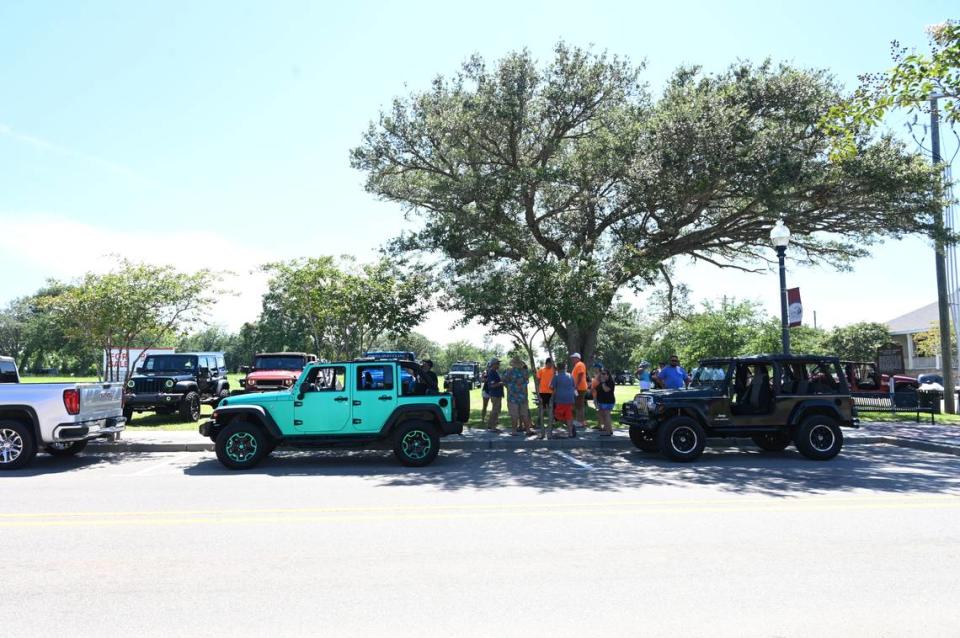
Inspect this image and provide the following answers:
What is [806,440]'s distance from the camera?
455 inches

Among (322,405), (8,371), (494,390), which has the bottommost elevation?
(322,405)

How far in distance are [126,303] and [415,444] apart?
10.9 m

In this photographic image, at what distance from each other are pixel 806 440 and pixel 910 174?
8.05 meters

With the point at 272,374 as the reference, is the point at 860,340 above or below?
above

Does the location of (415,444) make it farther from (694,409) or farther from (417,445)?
(694,409)

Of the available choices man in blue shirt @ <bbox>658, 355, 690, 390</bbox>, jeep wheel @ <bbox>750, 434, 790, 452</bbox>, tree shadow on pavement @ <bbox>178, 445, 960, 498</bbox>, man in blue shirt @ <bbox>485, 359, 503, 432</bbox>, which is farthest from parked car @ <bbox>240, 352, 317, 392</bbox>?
jeep wheel @ <bbox>750, 434, 790, 452</bbox>

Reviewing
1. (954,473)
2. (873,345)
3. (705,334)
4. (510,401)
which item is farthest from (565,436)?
(873,345)

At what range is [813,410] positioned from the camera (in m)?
11.8

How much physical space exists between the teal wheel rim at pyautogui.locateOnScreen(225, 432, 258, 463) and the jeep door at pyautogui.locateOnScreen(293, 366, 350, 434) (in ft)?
2.51

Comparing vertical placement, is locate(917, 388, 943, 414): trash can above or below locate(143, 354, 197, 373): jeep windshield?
below

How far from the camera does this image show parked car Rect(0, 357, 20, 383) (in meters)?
12.6

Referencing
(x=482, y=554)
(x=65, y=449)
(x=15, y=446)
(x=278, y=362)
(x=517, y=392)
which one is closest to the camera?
(x=482, y=554)

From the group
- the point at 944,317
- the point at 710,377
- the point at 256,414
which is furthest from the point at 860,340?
the point at 256,414

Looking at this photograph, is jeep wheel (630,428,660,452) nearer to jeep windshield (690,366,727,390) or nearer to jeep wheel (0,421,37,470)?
jeep windshield (690,366,727,390)
